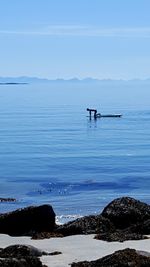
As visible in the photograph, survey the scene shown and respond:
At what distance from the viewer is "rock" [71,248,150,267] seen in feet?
58.4

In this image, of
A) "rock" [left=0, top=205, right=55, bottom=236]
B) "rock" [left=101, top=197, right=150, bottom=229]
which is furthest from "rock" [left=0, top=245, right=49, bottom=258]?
"rock" [left=101, top=197, right=150, bottom=229]

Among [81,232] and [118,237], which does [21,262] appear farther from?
[81,232]

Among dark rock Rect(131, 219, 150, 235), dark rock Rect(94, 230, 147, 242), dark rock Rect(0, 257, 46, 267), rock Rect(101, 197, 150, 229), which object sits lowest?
dark rock Rect(0, 257, 46, 267)

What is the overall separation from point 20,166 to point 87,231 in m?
38.8

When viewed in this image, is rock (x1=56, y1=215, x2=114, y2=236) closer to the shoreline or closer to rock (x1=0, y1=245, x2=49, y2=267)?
the shoreline

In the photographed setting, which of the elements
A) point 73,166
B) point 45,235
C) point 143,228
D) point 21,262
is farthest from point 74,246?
point 73,166

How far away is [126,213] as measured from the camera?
27.4 m

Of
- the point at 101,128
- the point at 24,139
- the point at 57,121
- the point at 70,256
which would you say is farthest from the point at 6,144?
the point at 70,256

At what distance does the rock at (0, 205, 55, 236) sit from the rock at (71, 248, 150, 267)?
7.97 meters

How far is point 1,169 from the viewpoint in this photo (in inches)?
2447

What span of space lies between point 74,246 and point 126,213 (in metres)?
5.46

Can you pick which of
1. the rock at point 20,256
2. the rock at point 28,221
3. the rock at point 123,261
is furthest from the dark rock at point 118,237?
the rock at point 123,261

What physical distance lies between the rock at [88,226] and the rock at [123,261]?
693 cm

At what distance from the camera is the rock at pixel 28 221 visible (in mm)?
26594
